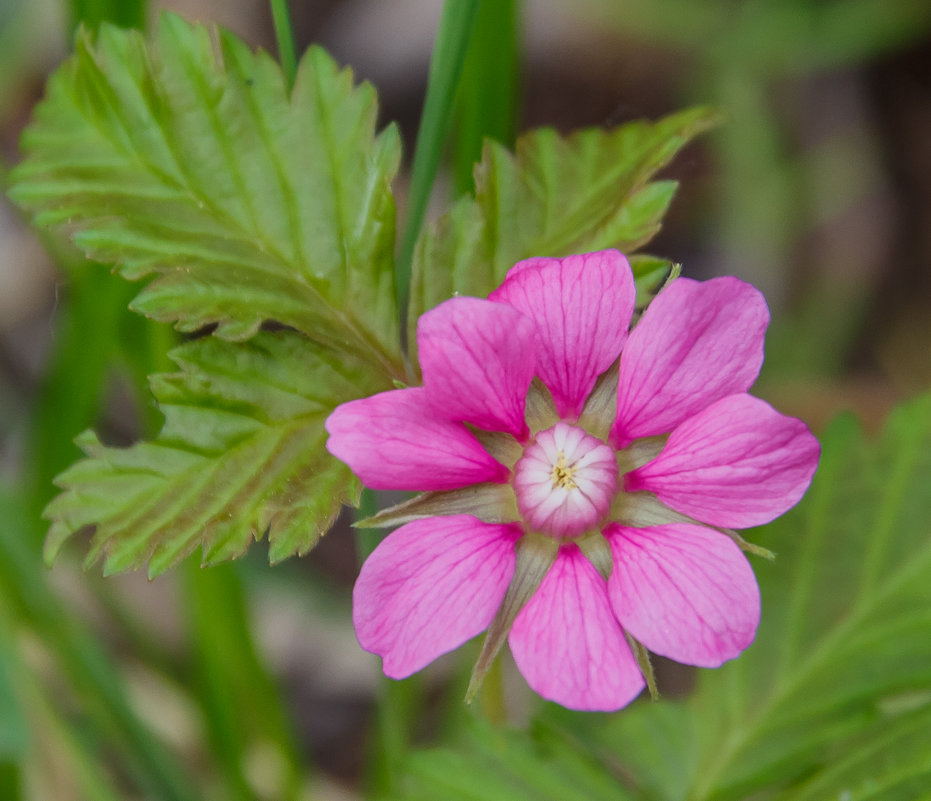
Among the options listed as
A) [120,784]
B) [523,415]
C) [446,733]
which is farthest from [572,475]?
[120,784]

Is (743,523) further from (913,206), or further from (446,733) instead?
(913,206)

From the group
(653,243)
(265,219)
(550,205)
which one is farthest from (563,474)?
(653,243)

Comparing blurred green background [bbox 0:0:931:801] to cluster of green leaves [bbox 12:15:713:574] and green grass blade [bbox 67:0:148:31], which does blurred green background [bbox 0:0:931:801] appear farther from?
cluster of green leaves [bbox 12:15:713:574]

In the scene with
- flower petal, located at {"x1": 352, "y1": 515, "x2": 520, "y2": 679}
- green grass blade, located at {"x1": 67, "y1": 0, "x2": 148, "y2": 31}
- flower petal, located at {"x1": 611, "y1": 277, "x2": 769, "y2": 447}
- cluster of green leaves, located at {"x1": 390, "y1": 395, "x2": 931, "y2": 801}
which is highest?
green grass blade, located at {"x1": 67, "y1": 0, "x2": 148, "y2": 31}

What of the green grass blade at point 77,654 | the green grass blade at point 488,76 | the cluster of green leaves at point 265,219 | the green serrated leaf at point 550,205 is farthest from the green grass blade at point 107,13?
the green grass blade at point 77,654

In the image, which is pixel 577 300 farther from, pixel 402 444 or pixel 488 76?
pixel 488 76

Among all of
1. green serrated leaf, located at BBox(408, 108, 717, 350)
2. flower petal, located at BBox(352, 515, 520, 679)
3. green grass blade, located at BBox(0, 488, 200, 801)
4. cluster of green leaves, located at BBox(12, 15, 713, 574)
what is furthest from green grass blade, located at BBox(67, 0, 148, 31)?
flower petal, located at BBox(352, 515, 520, 679)

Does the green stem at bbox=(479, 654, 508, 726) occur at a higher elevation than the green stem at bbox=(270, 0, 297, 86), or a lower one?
lower
